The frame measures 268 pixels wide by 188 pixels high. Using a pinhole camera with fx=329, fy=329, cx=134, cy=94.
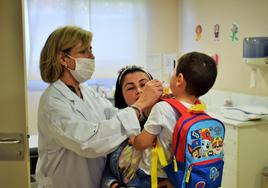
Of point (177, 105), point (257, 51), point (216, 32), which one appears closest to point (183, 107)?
point (177, 105)

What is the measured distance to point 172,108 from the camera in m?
1.30

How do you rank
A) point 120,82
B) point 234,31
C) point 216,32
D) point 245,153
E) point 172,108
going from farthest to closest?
point 216,32, point 234,31, point 245,153, point 120,82, point 172,108

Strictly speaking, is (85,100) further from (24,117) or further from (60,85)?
(24,117)

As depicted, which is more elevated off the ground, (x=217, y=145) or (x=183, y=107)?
(x=183, y=107)

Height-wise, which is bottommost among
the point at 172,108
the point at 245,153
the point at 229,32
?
the point at 245,153

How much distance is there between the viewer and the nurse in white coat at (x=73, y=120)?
4.25 feet

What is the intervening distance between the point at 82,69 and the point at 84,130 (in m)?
0.37

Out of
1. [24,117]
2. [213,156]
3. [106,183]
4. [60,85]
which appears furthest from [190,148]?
[24,117]

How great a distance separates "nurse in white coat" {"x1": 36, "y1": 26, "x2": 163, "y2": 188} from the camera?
1297 millimetres

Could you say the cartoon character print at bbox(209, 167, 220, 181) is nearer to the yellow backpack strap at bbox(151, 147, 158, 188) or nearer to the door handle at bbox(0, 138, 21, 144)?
the yellow backpack strap at bbox(151, 147, 158, 188)

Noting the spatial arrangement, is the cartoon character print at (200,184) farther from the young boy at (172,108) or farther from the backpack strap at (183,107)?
the backpack strap at (183,107)

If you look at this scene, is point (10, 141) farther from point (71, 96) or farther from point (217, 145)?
point (217, 145)

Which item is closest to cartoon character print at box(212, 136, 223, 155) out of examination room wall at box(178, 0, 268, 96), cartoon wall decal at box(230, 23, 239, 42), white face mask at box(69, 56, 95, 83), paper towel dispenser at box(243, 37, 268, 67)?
white face mask at box(69, 56, 95, 83)

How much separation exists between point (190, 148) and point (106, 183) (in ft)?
1.38
